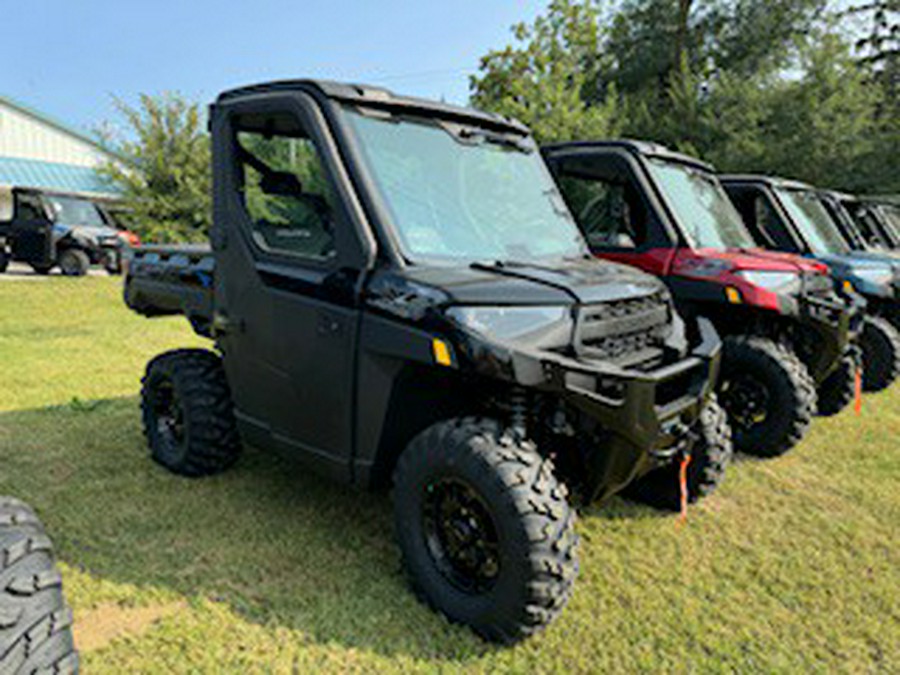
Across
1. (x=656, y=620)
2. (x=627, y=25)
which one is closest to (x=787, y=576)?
(x=656, y=620)

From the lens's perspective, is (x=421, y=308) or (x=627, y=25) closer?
(x=421, y=308)

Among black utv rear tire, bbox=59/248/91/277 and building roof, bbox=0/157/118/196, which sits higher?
building roof, bbox=0/157/118/196

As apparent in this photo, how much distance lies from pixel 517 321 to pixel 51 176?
32775mm

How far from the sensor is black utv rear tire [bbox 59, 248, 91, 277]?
15.4 meters

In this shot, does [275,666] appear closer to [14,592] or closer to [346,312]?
[14,592]

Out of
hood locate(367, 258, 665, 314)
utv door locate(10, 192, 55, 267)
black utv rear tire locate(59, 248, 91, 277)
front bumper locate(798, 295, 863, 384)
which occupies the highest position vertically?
hood locate(367, 258, 665, 314)

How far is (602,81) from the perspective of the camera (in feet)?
93.0

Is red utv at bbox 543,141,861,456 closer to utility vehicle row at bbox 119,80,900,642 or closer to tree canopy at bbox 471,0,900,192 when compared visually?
utility vehicle row at bbox 119,80,900,642

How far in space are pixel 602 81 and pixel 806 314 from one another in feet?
87.2

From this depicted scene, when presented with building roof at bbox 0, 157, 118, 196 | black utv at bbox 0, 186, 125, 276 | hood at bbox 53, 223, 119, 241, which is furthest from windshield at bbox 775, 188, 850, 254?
building roof at bbox 0, 157, 118, 196

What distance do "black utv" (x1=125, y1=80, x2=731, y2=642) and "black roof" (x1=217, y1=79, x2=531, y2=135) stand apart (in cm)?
1

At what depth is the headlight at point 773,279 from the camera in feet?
14.8

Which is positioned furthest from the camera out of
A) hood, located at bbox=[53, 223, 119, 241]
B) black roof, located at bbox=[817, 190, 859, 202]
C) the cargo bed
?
hood, located at bbox=[53, 223, 119, 241]

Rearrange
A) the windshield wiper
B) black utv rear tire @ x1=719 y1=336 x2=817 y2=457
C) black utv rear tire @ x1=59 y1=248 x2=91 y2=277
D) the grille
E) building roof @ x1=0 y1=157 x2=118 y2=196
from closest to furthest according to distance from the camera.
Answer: the grille < the windshield wiper < black utv rear tire @ x1=719 y1=336 x2=817 y2=457 < black utv rear tire @ x1=59 y1=248 x2=91 y2=277 < building roof @ x1=0 y1=157 x2=118 y2=196
